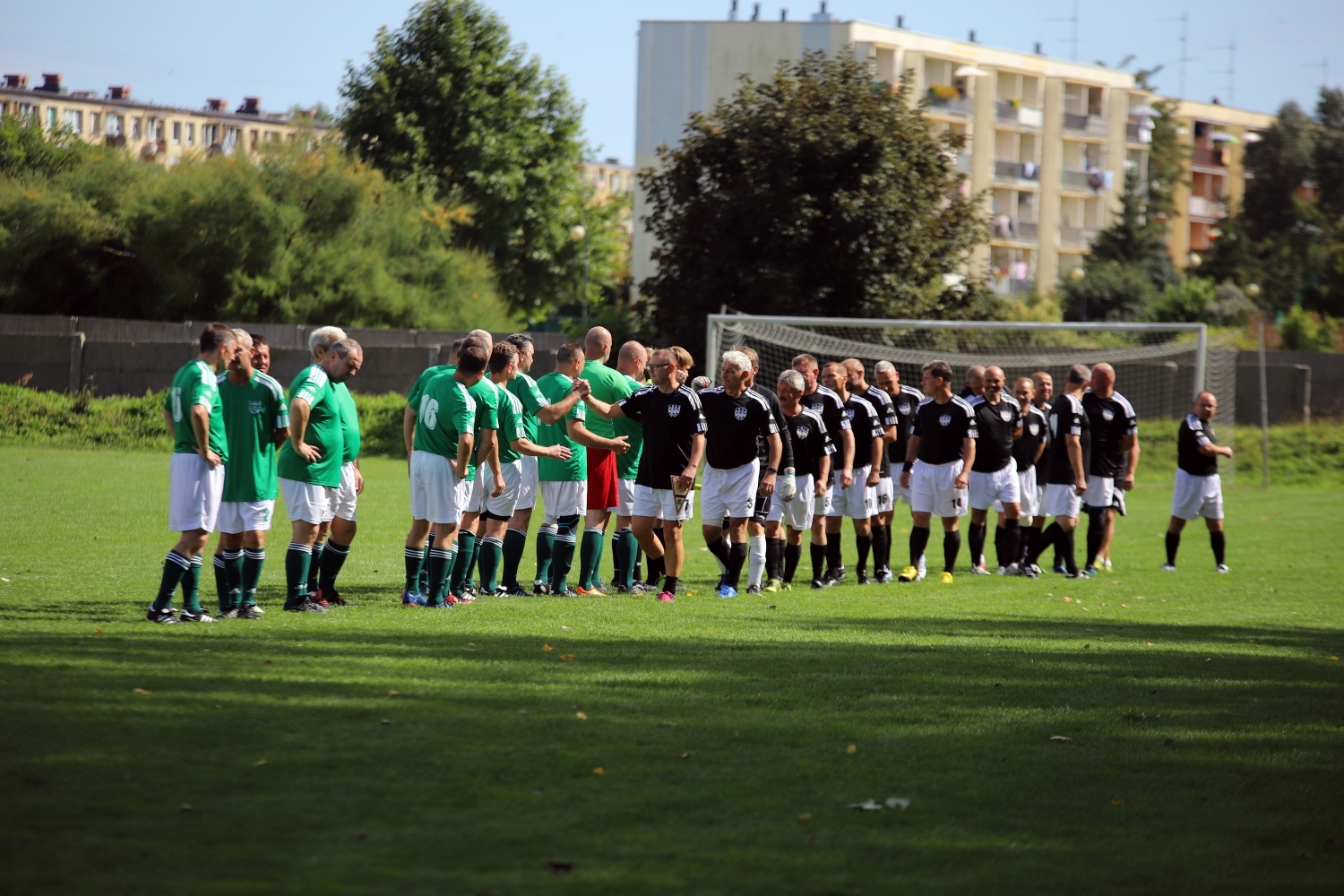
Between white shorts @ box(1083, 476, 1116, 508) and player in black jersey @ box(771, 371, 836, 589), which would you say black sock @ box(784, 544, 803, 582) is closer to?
player in black jersey @ box(771, 371, 836, 589)

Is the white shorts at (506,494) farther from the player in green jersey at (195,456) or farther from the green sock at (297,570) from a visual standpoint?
the player in green jersey at (195,456)

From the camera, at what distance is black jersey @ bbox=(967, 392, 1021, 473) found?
13.5 m

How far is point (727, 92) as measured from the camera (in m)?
62.2

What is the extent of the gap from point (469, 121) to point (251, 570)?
138 ft

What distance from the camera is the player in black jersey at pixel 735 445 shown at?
10.7 metres

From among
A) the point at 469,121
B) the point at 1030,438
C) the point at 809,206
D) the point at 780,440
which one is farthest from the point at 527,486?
the point at 469,121

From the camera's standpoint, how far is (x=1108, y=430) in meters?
14.4

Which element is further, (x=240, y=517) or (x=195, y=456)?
(x=240, y=517)

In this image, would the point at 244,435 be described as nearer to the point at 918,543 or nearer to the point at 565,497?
the point at 565,497

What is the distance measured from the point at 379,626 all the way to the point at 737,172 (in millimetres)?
23282

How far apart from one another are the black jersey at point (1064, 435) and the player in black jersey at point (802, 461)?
301cm

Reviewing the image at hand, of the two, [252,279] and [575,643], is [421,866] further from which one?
[252,279]

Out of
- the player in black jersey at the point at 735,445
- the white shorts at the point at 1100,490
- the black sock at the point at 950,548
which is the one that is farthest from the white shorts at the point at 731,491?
the white shorts at the point at 1100,490

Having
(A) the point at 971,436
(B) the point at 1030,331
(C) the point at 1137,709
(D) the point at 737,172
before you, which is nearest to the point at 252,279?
(D) the point at 737,172
